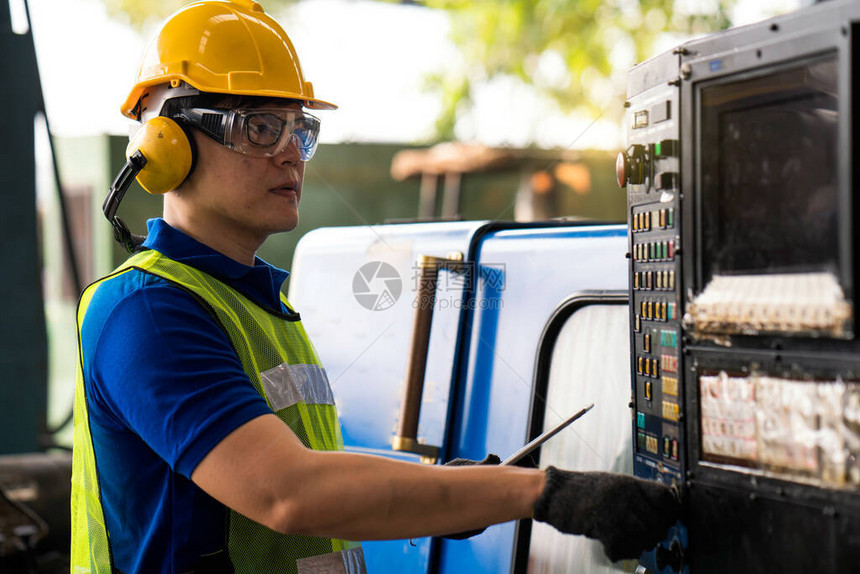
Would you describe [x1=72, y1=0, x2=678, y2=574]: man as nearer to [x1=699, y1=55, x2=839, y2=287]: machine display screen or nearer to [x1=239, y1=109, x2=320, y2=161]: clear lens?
[x1=239, y1=109, x2=320, y2=161]: clear lens

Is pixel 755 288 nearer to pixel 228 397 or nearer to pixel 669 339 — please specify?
pixel 669 339

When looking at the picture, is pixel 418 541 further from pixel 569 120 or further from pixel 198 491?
pixel 569 120

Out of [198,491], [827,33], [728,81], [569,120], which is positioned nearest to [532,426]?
[198,491]

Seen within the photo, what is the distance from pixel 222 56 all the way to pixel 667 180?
2.95 feet

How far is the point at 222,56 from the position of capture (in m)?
1.71

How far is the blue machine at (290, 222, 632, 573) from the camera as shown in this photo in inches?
71.1

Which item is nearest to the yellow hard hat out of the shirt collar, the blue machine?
the shirt collar

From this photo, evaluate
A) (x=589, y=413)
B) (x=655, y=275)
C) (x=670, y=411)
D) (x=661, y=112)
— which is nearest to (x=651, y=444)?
(x=670, y=411)

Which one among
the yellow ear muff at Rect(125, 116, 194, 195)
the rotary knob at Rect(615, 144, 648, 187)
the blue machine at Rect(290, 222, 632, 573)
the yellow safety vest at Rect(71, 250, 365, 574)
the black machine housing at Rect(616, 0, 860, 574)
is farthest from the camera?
the blue machine at Rect(290, 222, 632, 573)

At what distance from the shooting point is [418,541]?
217 cm

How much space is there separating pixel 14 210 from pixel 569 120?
6438 millimetres

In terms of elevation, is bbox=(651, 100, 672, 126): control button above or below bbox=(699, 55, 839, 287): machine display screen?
above

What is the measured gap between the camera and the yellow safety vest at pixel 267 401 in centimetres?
152

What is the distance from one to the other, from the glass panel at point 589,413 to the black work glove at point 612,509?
14.1 inches
